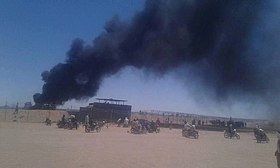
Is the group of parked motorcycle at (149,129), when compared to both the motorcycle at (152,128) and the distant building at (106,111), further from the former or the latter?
the distant building at (106,111)

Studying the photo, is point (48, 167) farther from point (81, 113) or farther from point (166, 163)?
point (81, 113)

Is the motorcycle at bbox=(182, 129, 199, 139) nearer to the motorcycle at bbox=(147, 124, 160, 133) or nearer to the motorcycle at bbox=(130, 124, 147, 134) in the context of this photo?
the motorcycle at bbox=(130, 124, 147, 134)

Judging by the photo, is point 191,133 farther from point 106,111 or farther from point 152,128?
point 106,111

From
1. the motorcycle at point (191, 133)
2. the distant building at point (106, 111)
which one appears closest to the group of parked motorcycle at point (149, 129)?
the motorcycle at point (191, 133)

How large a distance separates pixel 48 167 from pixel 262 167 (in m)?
9.45

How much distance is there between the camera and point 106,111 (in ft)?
197

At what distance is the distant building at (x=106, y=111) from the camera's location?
5903cm

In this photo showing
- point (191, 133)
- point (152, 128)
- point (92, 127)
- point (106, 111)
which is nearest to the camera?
point (191, 133)

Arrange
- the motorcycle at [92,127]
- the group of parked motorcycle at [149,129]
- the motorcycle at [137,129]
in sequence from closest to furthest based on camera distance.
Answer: the group of parked motorcycle at [149,129], the motorcycle at [92,127], the motorcycle at [137,129]

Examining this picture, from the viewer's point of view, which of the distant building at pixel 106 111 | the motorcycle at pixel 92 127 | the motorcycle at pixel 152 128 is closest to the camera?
the motorcycle at pixel 92 127

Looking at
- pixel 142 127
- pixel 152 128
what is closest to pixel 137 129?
pixel 142 127

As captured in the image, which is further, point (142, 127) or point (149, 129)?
point (149, 129)

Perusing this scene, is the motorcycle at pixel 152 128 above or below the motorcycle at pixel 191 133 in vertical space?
above

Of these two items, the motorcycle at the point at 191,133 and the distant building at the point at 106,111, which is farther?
the distant building at the point at 106,111
